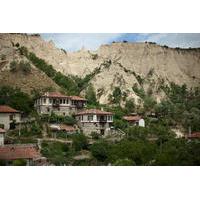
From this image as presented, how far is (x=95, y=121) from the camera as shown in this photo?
9.91 m

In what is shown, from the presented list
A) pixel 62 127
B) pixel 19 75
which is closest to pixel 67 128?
pixel 62 127

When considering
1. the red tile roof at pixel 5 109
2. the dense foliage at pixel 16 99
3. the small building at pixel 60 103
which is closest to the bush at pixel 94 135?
the small building at pixel 60 103

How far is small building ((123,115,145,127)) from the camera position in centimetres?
998

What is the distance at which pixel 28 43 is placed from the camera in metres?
9.87

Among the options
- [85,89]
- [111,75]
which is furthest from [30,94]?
[111,75]

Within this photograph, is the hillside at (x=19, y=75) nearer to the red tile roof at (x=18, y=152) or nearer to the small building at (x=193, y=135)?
the red tile roof at (x=18, y=152)

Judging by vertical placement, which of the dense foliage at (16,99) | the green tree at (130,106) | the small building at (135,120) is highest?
the dense foliage at (16,99)

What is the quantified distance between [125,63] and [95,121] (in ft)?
5.65

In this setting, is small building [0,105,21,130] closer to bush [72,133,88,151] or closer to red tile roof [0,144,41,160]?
red tile roof [0,144,41,160]

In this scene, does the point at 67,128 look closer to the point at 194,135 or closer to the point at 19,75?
the point at 19,75

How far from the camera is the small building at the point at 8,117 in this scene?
9383 mm

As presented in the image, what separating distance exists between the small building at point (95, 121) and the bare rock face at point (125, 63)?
41 centimetres
